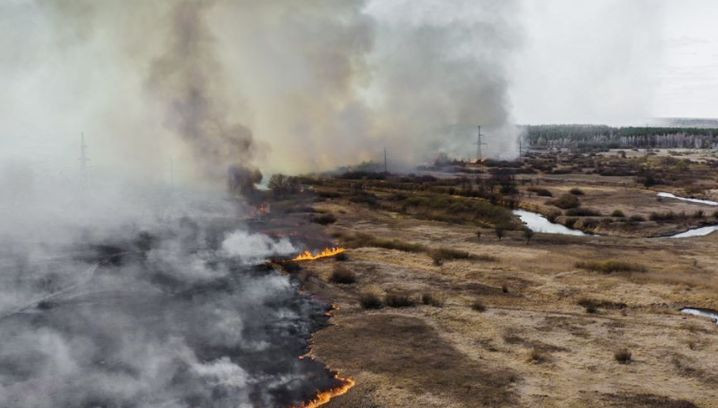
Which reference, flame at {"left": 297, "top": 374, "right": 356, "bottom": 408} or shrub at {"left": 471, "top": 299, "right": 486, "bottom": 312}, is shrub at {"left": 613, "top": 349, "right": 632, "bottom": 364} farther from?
flame at {"left": 297, "top": 374, "right": 356, "bottom": 408}

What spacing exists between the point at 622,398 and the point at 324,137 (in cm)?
9750

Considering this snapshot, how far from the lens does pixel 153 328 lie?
26.0 meters

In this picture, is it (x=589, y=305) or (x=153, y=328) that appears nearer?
(x=153, y=328)

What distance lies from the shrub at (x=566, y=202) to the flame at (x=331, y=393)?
186ft

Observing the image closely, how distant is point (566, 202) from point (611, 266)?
3674 cm

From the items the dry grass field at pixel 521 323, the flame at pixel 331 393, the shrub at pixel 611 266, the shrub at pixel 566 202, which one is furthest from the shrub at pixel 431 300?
the shrub at pixel 566 202

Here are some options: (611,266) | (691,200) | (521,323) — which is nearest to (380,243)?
(611,266)

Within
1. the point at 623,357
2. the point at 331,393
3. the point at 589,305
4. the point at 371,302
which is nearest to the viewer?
the point at 331,393

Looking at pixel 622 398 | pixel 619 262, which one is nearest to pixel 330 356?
pixel 622 398

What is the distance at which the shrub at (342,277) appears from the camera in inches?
1366

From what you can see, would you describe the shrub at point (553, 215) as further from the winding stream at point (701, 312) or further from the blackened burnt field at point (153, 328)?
the blackened burnt field at point (153, 328)

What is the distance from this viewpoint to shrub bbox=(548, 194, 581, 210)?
237 feet

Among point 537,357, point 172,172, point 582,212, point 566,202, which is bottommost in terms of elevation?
point 537,357

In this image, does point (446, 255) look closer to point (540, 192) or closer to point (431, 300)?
point (431, 300)
